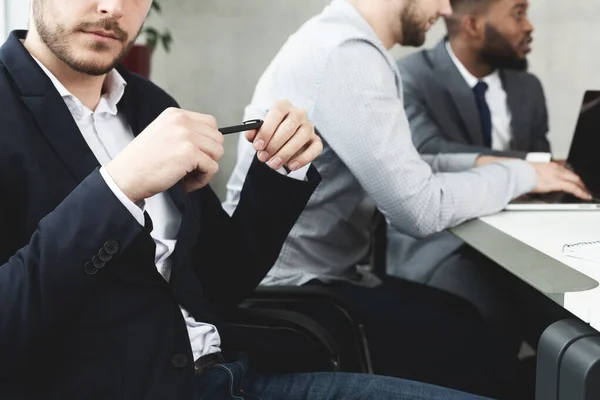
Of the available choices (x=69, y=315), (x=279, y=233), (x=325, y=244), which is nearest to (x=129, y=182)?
(x=69, y=315)

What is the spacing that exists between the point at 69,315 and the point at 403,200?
860 millimetres

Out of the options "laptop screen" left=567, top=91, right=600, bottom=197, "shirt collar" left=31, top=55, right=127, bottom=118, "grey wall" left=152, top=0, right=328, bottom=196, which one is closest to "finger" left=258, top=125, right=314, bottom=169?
"shirt collar" left=31, top=55, right=127, bottom=118

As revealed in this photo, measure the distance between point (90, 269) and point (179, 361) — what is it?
0.66 feet

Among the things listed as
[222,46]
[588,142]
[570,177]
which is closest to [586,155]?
[588,142]

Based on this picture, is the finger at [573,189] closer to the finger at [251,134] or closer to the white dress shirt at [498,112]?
the finger at [251,134]

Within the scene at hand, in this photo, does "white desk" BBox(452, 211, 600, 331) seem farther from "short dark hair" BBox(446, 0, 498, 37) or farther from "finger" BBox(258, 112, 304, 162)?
"short dark hair" BBox(446, 0, 498, 37)

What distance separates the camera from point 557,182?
1772 mm

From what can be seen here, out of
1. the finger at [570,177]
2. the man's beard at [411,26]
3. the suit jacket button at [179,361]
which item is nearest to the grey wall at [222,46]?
the man's beard at [411,26]

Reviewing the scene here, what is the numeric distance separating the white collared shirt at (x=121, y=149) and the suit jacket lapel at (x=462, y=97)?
5.37 ft

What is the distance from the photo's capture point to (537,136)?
115 inches

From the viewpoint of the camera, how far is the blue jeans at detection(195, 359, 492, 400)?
1.18 meters

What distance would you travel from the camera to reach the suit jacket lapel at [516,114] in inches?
113

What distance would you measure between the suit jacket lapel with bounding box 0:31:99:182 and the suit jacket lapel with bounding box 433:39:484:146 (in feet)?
5.97

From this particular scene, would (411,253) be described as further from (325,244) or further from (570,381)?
(570,381)
